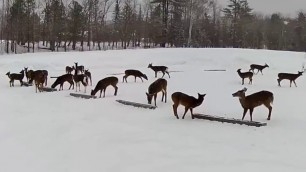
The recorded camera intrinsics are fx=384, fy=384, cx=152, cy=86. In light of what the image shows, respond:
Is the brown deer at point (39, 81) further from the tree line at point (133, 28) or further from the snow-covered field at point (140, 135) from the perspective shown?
the tree line at point (133, 28)

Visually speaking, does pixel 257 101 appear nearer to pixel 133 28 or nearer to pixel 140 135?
pixel 140 135

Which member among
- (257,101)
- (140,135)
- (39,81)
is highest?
(257,101)

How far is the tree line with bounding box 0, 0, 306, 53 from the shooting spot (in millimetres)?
60938

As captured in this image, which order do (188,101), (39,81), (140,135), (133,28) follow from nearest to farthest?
(140,135)
(188,101)
(39,81)
(133,28)

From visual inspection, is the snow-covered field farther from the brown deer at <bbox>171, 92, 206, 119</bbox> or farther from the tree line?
the tree line

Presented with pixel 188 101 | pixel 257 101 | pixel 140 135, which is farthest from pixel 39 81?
pixel 257 101

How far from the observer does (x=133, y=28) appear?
7000 centimetres

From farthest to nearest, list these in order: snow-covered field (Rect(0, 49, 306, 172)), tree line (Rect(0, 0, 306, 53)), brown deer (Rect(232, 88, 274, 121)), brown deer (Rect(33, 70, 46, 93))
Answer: tree line (Rect(0, 0, 306, 53)) < brown deer (Rect(33, 70, 46, 93)) < brown deer (Rect(232, 88, 274, 121)) < snow-covered field (Rect(0, 49, 306, 172))

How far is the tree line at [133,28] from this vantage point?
60938 mm

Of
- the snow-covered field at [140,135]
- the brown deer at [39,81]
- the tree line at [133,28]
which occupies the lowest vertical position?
the snow-covered field at [140,135]

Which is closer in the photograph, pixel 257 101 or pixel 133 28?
pixel 257 101

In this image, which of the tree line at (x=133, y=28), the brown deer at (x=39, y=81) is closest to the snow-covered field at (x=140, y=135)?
the brown deer at (x=39, y=81)

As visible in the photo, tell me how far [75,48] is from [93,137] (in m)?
54.1

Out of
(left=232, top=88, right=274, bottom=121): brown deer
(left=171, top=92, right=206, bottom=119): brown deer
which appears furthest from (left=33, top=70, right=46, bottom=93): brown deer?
(left=232, top=88, right=274, bottom=121): brown deer
